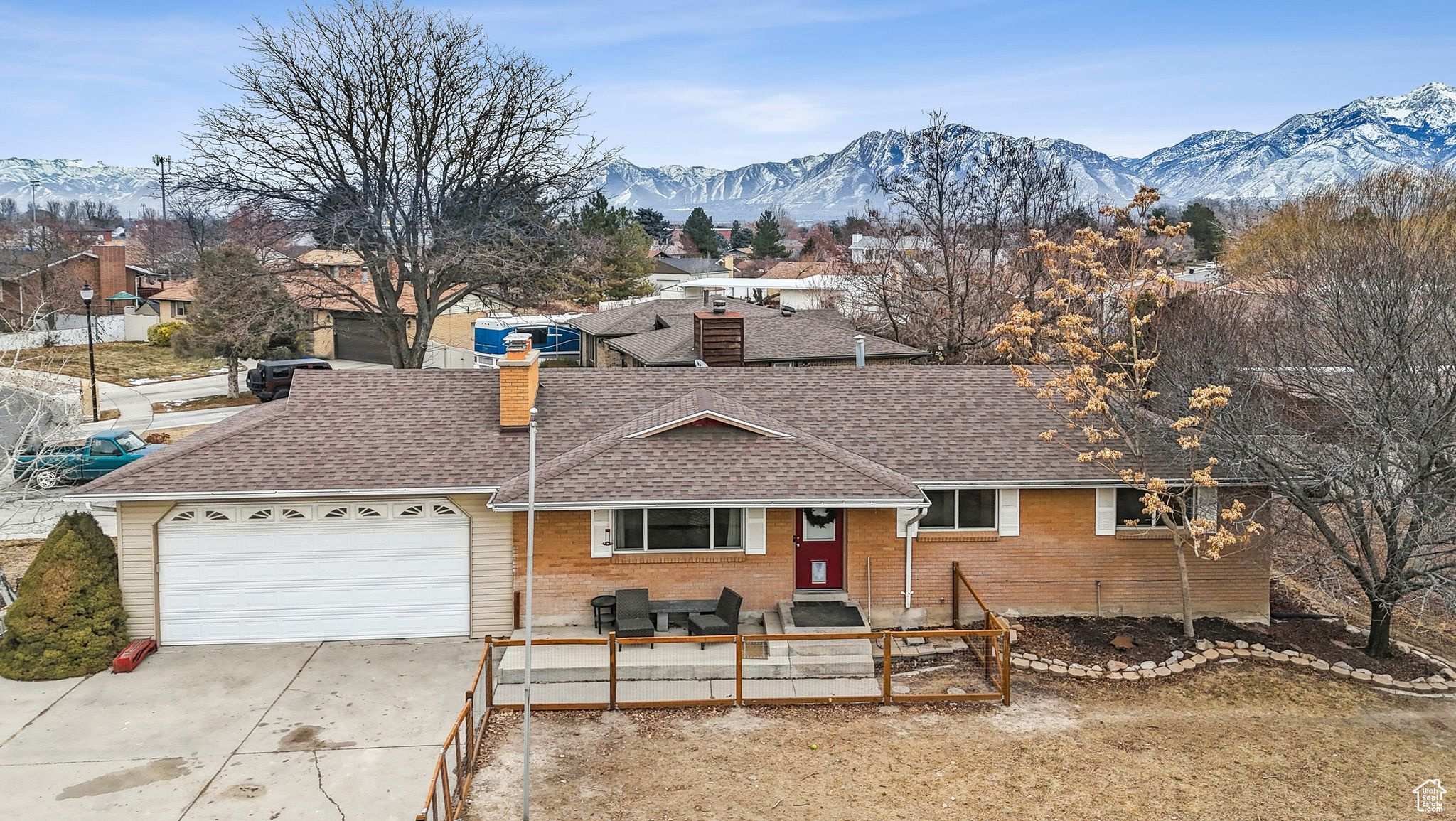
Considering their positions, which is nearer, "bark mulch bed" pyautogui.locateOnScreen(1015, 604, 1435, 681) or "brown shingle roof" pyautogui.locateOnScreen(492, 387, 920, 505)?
"brown shingle roof" pyautogui.locateOnScreen(492, 387, 920, 505)

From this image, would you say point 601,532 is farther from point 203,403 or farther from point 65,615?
point 203,403

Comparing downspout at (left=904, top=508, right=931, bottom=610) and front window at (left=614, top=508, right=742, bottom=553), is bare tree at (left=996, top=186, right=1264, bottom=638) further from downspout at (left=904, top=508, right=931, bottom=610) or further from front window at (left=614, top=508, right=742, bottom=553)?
front window at (left=614, top=508, right=742, bottom=553)

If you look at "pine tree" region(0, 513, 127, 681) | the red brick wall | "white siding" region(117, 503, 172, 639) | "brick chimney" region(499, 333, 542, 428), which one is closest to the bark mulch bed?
the red brick wall

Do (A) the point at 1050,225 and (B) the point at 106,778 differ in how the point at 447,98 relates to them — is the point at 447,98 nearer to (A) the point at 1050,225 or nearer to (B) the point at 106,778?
(A) the point at 1050,225

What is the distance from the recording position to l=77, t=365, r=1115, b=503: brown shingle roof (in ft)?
52.3

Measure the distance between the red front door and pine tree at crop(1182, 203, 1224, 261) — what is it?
72.2m

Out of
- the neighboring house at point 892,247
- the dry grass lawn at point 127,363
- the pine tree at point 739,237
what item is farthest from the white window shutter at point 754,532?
the pine tree at point 739,237

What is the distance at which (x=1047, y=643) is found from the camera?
16.3 metres

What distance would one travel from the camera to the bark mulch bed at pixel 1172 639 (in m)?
15.8

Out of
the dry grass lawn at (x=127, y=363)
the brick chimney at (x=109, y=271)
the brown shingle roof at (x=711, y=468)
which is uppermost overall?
the brick chimney at (x=109, y=271)

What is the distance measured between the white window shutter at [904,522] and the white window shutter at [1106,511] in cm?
324

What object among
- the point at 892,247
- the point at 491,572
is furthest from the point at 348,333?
the point at 491,572

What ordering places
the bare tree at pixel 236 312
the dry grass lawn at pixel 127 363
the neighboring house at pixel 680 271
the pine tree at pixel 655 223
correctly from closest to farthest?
1. the bare tree at pixel 236 312
2. the dry grass lawn at pixel 127 363
3. the neighboring house at pixel 680 271
4. the pine tree at pixel 655 223

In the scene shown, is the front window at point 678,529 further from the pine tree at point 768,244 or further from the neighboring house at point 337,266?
the pine tree at point 768,244
